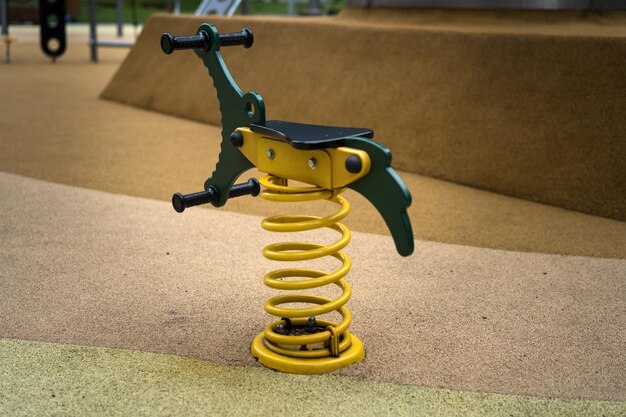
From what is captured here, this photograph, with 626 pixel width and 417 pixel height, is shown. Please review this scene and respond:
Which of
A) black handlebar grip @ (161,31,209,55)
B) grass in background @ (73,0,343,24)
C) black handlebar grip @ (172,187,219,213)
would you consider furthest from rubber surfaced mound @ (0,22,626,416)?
grass in background @ (73,0,343,24)

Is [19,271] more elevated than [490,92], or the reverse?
[490,92]

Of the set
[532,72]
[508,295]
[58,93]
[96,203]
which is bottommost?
[58,93]

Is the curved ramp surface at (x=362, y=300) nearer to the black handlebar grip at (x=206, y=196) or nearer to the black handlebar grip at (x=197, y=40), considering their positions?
the black handlebar grip at (x=206, y=196)

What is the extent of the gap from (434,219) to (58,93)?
675 cm

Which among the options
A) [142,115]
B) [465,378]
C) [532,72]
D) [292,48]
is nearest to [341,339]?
[465,378]

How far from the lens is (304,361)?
3.11 meters

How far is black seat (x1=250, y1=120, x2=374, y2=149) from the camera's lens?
2834 mm

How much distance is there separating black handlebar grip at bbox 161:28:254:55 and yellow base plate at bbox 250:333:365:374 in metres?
1.15

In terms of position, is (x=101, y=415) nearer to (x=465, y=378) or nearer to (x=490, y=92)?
(x=465, y=378)

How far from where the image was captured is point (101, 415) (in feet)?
9.05

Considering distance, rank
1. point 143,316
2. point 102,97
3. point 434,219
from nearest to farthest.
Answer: point 143,316
point 434,219
point 102,97

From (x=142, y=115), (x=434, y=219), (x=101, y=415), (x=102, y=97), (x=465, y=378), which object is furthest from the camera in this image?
(x=102, y=97)

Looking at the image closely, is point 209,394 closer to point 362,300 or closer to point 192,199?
point 192,199

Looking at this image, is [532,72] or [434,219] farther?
[532,72]
